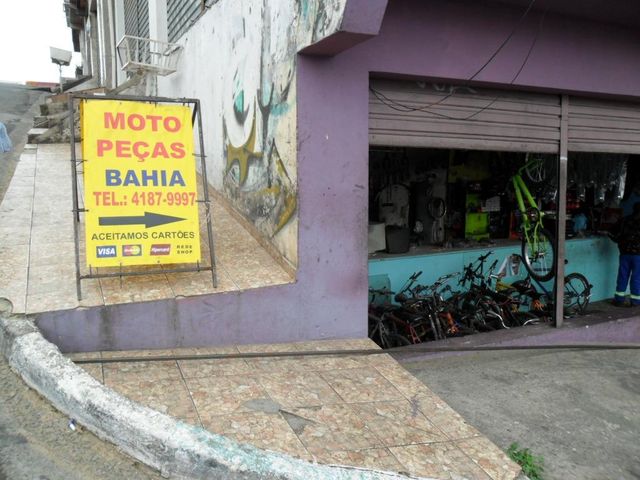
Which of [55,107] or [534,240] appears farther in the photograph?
[55,107]

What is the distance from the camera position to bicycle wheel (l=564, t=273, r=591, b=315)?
8.27 meters

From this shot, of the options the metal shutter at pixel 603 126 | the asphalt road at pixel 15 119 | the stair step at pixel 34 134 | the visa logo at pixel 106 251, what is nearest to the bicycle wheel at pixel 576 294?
the metal shutter at pixel 603 126

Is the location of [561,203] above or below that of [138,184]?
below

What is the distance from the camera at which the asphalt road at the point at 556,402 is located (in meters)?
4.00

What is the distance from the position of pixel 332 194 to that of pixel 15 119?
1574cm

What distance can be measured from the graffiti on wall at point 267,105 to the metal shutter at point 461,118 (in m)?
0.93

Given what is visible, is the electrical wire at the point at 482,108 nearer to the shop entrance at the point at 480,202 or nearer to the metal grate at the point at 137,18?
the shop entrance at the point at 480,202

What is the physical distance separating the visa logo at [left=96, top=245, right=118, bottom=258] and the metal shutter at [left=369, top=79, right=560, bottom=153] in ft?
8.70

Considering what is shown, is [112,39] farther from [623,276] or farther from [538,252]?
[623,276]

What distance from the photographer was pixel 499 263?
29.4 feet

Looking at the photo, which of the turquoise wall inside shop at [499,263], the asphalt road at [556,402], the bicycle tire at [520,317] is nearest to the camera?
the asphalt road at [556,402]

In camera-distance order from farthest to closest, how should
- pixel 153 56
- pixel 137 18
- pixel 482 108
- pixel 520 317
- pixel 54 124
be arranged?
1. pixel 137 18
2. pixel 54 124
3. pixel 153 56
4. pixel 520 317
5. pixel 482 108

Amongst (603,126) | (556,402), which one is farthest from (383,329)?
(603,126)

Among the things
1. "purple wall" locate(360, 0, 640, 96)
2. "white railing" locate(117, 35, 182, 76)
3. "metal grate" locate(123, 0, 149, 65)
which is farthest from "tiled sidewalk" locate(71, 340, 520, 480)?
"metal grate" locate(123, 0, 149, 65)
